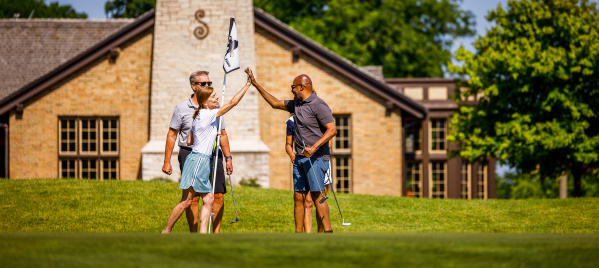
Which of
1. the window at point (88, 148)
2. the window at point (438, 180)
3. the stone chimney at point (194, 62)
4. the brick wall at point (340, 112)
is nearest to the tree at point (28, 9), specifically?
the window at point (88, 148)

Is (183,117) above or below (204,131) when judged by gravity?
above

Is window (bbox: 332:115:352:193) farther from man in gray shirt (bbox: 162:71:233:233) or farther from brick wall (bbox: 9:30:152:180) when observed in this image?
man in gray shirt (bbox: 162:71:233:233)

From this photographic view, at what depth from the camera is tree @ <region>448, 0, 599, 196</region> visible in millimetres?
27766

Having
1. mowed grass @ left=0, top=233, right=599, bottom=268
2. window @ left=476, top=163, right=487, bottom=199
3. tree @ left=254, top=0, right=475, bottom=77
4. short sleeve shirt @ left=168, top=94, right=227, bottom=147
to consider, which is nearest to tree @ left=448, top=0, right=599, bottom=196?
window @ left=476, top=163, right=487, bottom=199

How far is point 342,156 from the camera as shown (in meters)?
28.7

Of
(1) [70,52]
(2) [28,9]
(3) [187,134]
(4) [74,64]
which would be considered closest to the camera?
(3) [187,134]

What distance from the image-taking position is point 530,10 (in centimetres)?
2975

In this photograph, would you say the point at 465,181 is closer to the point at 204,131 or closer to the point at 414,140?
the point at 414,140


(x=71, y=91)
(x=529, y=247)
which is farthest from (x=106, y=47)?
(x=529, y=247)

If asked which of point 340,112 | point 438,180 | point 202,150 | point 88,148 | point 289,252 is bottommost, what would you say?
point 438,180

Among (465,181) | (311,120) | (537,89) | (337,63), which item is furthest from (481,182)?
(311,120)

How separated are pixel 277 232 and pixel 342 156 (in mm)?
19053

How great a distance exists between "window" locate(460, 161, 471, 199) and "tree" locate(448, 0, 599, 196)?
12.8 ft

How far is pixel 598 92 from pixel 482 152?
3980mm
